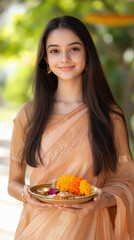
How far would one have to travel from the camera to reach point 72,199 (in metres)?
1.72

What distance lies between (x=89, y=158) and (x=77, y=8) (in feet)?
25.5

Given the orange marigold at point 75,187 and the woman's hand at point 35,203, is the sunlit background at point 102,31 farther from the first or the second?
the orange marigold at point 75,187

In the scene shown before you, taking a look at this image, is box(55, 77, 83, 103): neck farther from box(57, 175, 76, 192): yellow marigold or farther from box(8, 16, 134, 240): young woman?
box(57, 175, 76, 192): yellow marigold

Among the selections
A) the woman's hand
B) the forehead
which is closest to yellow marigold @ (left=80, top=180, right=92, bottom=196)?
the woman's hand

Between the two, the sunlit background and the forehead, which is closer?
the forehead

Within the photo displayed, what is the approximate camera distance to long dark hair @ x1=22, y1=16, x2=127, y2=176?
2.08 meters

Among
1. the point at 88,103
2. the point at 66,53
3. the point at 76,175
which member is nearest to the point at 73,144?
the point at 76,175

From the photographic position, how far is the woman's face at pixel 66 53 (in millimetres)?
2104

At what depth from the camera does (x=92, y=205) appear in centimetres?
181

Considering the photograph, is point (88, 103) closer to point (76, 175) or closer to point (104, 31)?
point (76, 175)

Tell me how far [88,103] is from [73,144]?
26cm

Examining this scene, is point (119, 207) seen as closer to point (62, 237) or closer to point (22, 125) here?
point (62, 237)

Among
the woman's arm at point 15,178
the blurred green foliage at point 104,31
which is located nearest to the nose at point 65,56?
the woman's arm at point 15,178

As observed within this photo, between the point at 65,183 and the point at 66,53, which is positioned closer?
the point at 65,183
